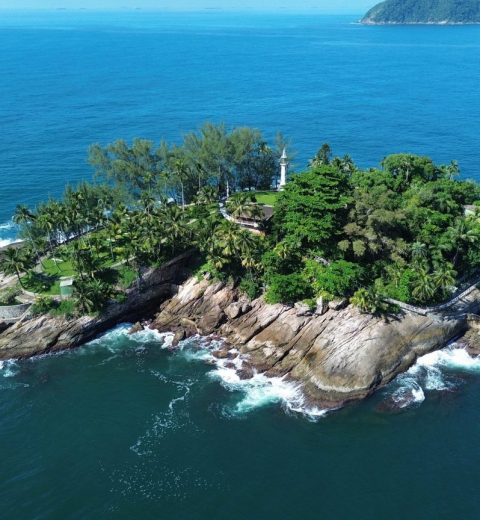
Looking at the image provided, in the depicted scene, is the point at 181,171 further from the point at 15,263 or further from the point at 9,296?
the point at 9,296

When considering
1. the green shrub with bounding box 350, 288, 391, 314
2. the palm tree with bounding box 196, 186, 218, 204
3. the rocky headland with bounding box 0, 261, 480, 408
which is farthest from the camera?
the palm tree with bounding box 196, 186, 218, 204

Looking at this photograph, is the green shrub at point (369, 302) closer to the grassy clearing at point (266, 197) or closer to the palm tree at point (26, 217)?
the grassy clearing at point (266, 197)

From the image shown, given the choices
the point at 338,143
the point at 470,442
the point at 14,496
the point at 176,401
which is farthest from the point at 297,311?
the point at 338,143

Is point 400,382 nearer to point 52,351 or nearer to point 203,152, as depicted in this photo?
point 52,351

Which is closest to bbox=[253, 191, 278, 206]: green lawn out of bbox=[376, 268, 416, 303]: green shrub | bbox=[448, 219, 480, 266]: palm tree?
bbox=[376, 268, 416, 303]: green shrub

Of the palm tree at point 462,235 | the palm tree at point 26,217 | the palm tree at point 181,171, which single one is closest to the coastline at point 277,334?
the palm tree at point 462,235

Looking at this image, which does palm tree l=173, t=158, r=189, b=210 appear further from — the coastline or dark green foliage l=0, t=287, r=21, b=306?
dark green foliage l=0, t=287, r=21, b=306
